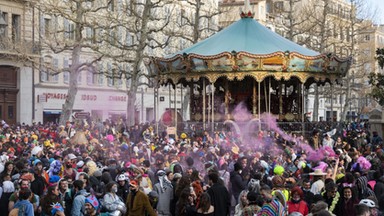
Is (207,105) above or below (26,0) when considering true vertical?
below

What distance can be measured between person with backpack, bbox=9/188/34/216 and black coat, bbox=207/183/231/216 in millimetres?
2743

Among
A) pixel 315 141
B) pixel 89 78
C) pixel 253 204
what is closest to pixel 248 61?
pixel 315 141

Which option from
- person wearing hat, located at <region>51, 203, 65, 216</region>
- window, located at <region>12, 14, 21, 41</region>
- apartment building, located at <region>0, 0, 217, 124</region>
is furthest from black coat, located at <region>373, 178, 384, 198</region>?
window, located at <region>12, 14, 21, 41</region>

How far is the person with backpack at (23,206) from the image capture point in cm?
989

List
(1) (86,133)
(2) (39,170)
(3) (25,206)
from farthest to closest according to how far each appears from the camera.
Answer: (1) (86,133), (2) (39,170), (3) (25,206)

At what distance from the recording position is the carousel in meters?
28.8

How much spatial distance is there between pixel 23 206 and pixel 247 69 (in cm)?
1972

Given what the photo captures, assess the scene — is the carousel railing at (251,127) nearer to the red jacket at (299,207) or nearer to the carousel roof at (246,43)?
the carousel roof at (246,43)

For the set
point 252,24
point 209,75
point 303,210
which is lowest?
point 303,210

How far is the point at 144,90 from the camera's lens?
191 ft

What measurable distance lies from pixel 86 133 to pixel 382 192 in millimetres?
16374

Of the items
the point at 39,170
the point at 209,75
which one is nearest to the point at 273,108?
the point at 209,75

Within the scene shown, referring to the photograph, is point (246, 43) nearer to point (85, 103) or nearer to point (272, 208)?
point (272, 208)

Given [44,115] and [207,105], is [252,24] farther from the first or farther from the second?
[44,115]
